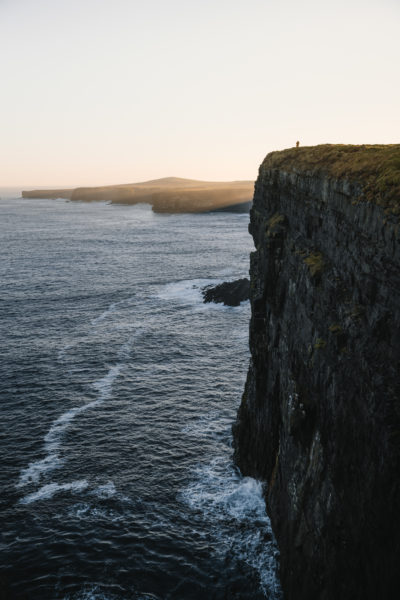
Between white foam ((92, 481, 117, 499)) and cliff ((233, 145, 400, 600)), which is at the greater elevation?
cliff ((233, 145, 400, 600))

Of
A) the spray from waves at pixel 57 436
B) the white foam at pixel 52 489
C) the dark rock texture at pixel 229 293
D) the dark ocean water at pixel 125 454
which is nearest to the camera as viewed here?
the dark ocean water at pixel 125 454

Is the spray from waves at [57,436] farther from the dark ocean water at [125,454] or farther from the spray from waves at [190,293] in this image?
the spray from waves at [190,293]

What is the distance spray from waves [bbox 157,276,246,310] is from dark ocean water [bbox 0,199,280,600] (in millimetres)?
922

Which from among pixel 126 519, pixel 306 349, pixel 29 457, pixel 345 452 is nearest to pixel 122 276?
pixel 29 457

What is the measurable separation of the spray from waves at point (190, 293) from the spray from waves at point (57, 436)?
Result: 29.0 meters

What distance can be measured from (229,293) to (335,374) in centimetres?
6109

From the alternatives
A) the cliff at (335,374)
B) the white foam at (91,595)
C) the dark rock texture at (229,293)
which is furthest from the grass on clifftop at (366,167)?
the dark rock texture at (229,293)

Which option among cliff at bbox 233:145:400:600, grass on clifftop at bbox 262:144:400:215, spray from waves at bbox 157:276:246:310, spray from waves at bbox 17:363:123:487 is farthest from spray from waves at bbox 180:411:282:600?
spray from waves at bbox 157:276:246:310

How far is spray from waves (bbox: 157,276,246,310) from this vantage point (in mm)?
78562

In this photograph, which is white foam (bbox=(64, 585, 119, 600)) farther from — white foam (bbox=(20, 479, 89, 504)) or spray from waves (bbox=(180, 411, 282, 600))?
white foam (bbox=(20, 479, 89, 504))

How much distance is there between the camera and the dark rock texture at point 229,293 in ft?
261

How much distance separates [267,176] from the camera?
38875mm

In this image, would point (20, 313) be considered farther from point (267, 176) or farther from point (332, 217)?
point (332, 217)

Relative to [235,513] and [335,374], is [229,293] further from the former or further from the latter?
[335,374]
